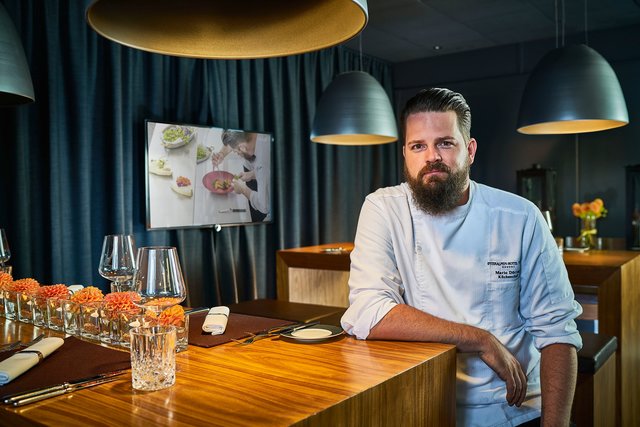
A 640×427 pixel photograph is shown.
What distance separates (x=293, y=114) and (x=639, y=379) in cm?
319

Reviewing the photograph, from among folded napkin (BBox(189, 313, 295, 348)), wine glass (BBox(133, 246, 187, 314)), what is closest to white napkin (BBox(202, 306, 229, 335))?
folded napkin (BBox(189, 313, 295, 348))

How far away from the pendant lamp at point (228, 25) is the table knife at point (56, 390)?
680mm

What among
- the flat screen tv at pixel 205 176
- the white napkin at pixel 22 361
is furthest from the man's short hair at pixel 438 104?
the flat screen tv at pixel 205 176

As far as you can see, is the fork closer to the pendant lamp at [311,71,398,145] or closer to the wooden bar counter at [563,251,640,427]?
the pendant lamp at [311,71,398,145]

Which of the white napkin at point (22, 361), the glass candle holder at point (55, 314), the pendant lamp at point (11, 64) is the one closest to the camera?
the white napkin at point (22, 361)

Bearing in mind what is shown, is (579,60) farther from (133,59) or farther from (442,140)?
(133,59)

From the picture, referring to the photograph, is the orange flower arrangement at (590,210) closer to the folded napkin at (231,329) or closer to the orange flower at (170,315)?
the folded napkin at (231,329)

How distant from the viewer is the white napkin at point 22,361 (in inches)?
43.3

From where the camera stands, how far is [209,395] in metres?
1.01

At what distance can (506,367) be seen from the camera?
4.84 feet

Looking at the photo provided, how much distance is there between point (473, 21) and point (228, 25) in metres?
3.95

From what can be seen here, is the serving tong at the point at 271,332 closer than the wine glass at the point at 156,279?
No

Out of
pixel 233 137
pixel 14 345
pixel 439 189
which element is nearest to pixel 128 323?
pixel 14 345

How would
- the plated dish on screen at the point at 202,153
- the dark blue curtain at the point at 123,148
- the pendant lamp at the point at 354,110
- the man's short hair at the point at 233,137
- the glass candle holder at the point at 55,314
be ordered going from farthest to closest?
the man's short hair at the point at 233,137
the plated dish on screen at the point at 202,153
the pendant lamp at the point at 354,110
the dark blue curtain at the point at 123,148
the glass candle holder at the point at 55,314
